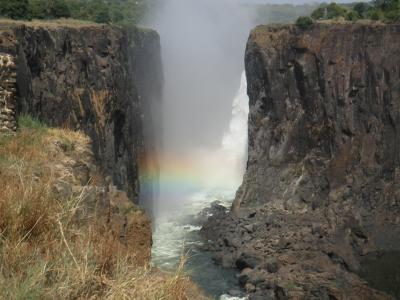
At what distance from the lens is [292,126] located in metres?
50.0

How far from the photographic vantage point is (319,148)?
48.5 meters

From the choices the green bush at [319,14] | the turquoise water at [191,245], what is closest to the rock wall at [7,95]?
the turquoise water at [191,245]

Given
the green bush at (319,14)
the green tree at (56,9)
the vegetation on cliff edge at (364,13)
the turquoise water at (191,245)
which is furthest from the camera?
the green bush at (319,14)

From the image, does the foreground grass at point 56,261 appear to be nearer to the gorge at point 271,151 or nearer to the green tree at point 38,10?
the gorge at point 271,151

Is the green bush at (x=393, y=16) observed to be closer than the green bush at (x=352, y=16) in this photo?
Yes

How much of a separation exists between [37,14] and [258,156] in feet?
81.4

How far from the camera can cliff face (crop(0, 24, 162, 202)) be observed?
28.4 m

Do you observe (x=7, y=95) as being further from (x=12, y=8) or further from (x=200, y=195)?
(x=200, y=195)

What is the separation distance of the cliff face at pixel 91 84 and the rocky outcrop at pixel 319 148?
1072 centimetres

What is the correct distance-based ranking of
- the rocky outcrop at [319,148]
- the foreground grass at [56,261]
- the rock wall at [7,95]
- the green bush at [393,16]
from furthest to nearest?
the green bush at [393,16], the rocky outcrop at [319,148], the rock wall at [7,95], the foreground grass at [56,261]

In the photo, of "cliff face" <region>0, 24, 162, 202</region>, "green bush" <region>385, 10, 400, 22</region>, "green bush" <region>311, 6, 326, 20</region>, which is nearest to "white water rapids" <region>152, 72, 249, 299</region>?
"cliff face" <region>0, 24, 162, 202</region>

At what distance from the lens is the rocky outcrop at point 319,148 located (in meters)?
41.1

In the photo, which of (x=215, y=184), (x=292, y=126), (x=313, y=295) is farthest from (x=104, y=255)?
(x=215, y=184)

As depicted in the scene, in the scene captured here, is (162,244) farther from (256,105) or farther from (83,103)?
(256,105)
